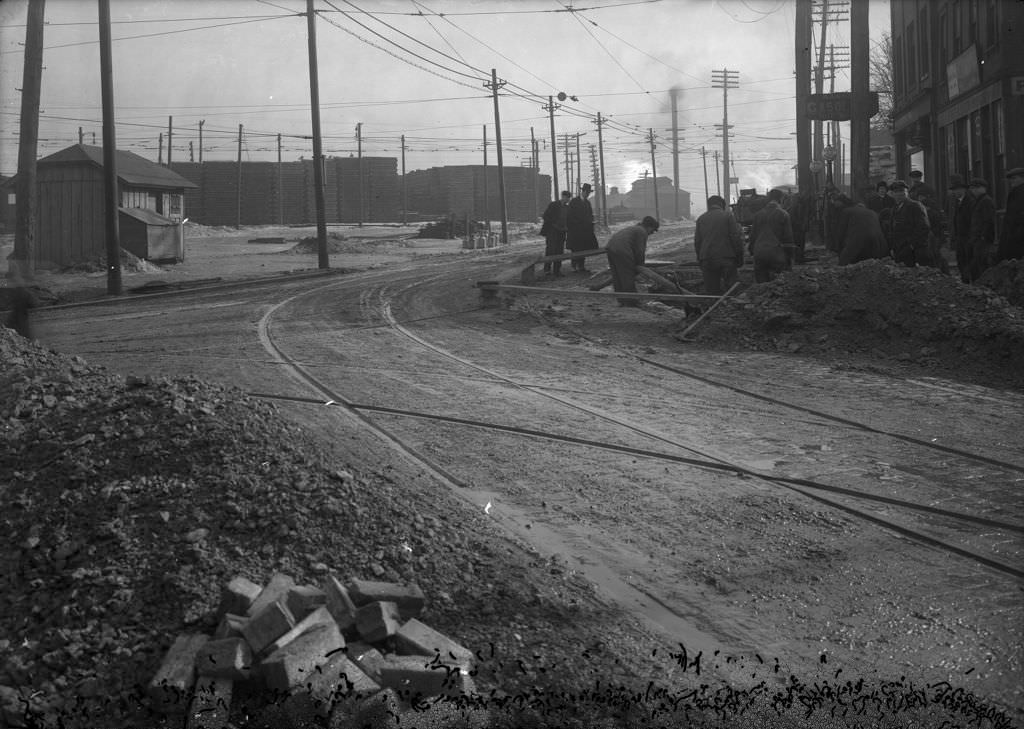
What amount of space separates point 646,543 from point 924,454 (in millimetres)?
2731

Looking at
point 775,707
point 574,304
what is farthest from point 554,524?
point 574,304

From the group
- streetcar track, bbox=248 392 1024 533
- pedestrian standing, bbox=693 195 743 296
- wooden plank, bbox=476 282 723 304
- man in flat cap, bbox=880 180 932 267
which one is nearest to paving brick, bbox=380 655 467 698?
streetcar track, bbox=248 392 1024 533

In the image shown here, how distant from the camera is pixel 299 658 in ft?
12.3

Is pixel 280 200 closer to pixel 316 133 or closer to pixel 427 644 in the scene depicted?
A: pixel 316 133

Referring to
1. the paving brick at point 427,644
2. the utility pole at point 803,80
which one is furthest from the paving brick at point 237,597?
the utility pole at point 803,80

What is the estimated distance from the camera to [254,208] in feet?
237

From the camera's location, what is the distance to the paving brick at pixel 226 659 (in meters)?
3.75

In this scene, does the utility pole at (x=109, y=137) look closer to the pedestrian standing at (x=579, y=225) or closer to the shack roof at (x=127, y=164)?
the pedestrian standing at (x=579, y=225)

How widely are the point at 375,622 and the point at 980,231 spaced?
11659 millimetres

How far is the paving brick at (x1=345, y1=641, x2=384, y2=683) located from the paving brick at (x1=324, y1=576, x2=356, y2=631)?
92 mm

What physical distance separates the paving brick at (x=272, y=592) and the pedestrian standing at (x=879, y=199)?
1381cm

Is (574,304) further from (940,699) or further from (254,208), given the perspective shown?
(254,208)

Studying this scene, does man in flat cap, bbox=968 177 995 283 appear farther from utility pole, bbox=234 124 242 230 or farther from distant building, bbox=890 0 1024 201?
utility pole, bbox=234 124 242 230

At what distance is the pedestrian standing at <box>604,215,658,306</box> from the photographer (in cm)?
1533
